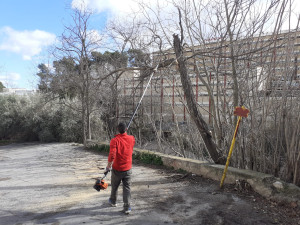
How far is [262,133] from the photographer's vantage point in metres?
5.58

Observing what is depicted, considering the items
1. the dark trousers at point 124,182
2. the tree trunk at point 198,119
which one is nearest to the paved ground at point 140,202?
the dark trousers at point 124,182

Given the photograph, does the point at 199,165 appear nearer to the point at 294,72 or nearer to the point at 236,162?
the point at 236,162

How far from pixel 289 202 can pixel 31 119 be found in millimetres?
16115

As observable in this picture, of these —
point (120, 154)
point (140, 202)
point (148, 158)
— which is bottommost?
point (140, 202)

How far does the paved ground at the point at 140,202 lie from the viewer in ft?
13.2

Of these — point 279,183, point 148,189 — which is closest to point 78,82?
point 148,189

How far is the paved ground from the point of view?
4.02 metres

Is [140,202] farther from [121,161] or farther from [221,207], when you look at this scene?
[221,207]

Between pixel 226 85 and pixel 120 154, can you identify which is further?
pixel 226 85

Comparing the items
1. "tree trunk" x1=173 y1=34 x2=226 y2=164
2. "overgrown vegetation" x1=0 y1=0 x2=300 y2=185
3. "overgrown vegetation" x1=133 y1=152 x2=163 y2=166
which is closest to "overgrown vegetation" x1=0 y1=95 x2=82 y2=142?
"overgrown vegetation" x1=0 y1=0 x2=300 y2=185

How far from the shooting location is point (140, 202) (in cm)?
477

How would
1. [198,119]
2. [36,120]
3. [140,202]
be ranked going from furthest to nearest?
[36,120] → [198,119] → [140,202]

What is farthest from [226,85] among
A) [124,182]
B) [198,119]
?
[124,182]

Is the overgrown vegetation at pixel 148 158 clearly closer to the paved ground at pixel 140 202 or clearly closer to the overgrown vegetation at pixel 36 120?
the paved ground at pixel 140 202
